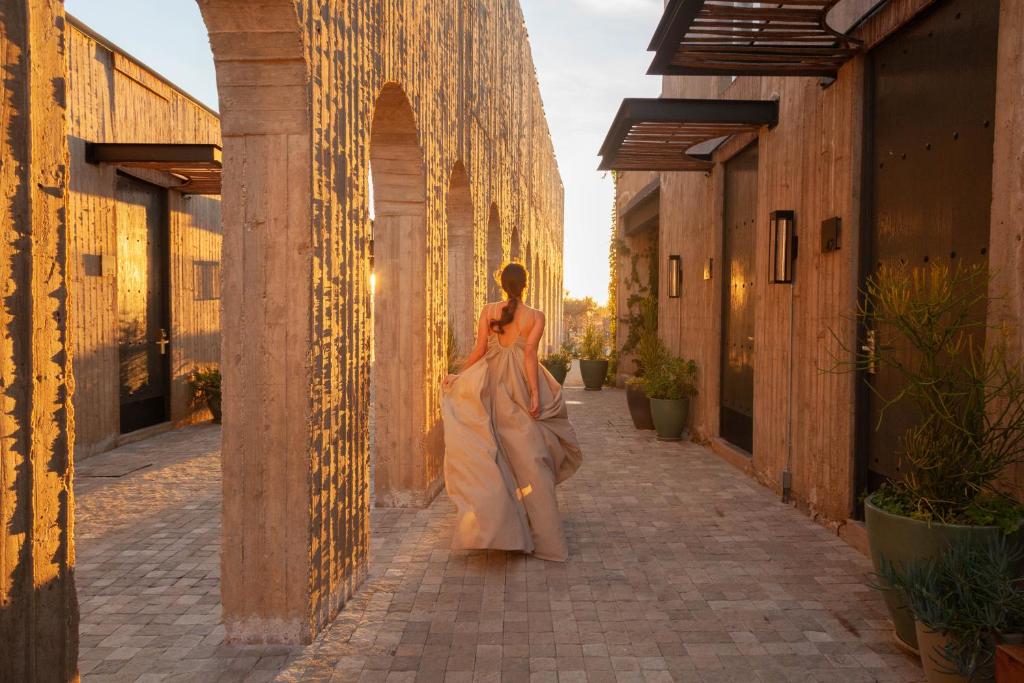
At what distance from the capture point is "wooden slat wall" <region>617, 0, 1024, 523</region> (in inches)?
133

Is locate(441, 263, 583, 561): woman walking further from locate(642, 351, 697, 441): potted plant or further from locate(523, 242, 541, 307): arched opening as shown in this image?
locate(523, 242, 541, 307): arched opening

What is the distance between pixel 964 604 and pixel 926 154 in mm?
2680

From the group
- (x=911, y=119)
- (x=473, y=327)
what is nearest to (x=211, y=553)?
(x=473, y=327)

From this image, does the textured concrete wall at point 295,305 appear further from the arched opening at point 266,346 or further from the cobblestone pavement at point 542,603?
the cobblestone pavement at point 542,603

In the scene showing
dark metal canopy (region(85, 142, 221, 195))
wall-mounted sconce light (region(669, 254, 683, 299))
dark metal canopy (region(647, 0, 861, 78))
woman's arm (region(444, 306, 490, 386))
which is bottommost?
woman's arm (region(444, 306, 490, 386))

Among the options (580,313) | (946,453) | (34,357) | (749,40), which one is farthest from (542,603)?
(580,313)

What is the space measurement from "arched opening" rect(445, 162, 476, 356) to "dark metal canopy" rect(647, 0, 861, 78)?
3174 mm

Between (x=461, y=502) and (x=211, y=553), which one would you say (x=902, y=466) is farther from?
(x=211, y=553)

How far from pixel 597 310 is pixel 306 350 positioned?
36620 millimetres

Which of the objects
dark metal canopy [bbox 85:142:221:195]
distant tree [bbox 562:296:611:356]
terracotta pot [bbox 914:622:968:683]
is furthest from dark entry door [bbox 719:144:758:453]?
distant tree [bbox 562:296:611:356]

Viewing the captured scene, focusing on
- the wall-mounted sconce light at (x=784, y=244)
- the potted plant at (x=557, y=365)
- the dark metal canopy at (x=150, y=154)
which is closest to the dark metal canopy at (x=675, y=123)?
the wall-mounted sconce light at (x=784, y=244)

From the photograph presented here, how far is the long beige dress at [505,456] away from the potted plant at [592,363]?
10.7 metres

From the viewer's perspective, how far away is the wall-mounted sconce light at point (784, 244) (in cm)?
591

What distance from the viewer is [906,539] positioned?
313 centimetres
